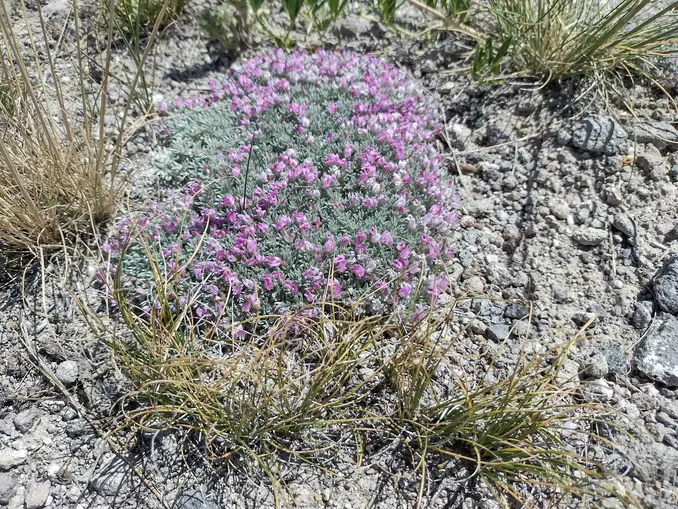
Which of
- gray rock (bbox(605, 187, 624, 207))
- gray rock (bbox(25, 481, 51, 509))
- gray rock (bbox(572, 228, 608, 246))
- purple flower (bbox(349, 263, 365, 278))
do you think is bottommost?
gray rock (bbox(25, 481, 51, 509))

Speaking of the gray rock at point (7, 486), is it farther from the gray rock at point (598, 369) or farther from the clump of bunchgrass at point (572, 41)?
the clump of bunchgrass at point (572, 41)

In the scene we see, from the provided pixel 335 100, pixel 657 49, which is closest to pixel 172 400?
pixel 335 100

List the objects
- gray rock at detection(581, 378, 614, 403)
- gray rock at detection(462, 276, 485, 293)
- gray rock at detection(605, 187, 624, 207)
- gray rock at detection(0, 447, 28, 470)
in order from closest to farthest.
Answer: gray rock at detection(0, 447, 28, 470) → gray rock at detection(581, 378, 614, 403) → gray rock at detection(462, 276, 485, 293) → gray rock at detection(605, 187, 624, 207)

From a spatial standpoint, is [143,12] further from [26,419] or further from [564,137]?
[564,137]

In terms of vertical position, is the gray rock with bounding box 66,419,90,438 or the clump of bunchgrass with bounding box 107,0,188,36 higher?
the clump of bunchgrass with bounding box 107,0,188,36

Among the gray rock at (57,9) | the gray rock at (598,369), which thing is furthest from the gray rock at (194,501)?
the gray rock at (57,9)

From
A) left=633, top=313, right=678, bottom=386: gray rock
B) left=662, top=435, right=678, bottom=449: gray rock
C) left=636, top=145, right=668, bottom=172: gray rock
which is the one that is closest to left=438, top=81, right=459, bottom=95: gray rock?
left=636, top=145, right=668, bottom=172: gray rock

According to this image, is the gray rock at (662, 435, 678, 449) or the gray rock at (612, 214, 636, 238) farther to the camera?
the gray rock at (612, 214, 636, 238)

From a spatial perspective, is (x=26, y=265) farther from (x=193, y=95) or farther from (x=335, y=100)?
(x=335, y=100)

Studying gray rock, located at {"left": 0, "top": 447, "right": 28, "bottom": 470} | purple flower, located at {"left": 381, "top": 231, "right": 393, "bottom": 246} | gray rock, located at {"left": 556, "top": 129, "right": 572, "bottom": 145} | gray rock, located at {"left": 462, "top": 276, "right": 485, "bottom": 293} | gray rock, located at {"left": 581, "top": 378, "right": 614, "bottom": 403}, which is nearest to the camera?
gray rock, located at {"left": 0, "top": 447, "right": 28, "bottom": 470}

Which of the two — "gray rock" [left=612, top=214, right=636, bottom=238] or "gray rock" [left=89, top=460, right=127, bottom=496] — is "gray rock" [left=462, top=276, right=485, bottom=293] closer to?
"gray rock" [left=612, top=214, right=636, bottom=238]
